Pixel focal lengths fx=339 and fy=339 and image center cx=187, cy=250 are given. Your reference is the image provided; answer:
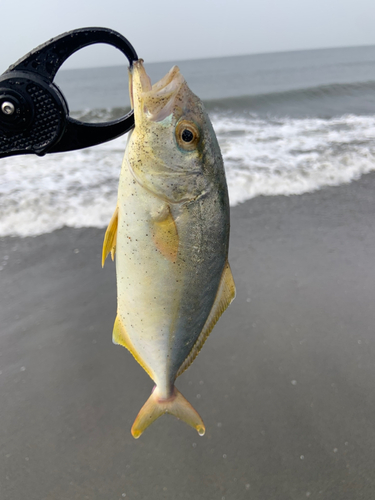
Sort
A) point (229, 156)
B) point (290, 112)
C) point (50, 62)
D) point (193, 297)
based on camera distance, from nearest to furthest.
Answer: point (50, 62) < point (193, 297) < point (229, 156) < point (290, 112)

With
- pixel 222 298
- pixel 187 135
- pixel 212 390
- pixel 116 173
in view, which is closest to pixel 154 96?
pixel 187 135

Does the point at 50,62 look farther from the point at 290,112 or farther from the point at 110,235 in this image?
the point at 290,112

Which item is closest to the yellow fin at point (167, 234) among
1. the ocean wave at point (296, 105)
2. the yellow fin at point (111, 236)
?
the yellow fin at point (111, 236)

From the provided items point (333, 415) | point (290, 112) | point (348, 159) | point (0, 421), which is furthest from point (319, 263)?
point (290, 112)

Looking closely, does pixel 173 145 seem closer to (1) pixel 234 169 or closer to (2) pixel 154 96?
(2) pixel 154 96

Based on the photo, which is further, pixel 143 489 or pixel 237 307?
pixel 237 307

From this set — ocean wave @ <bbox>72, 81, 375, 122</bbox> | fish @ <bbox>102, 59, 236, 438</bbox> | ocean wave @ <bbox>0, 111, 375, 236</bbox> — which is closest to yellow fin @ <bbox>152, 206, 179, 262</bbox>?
fish @ <bbox>102, 59, 236, 438</bbox>
